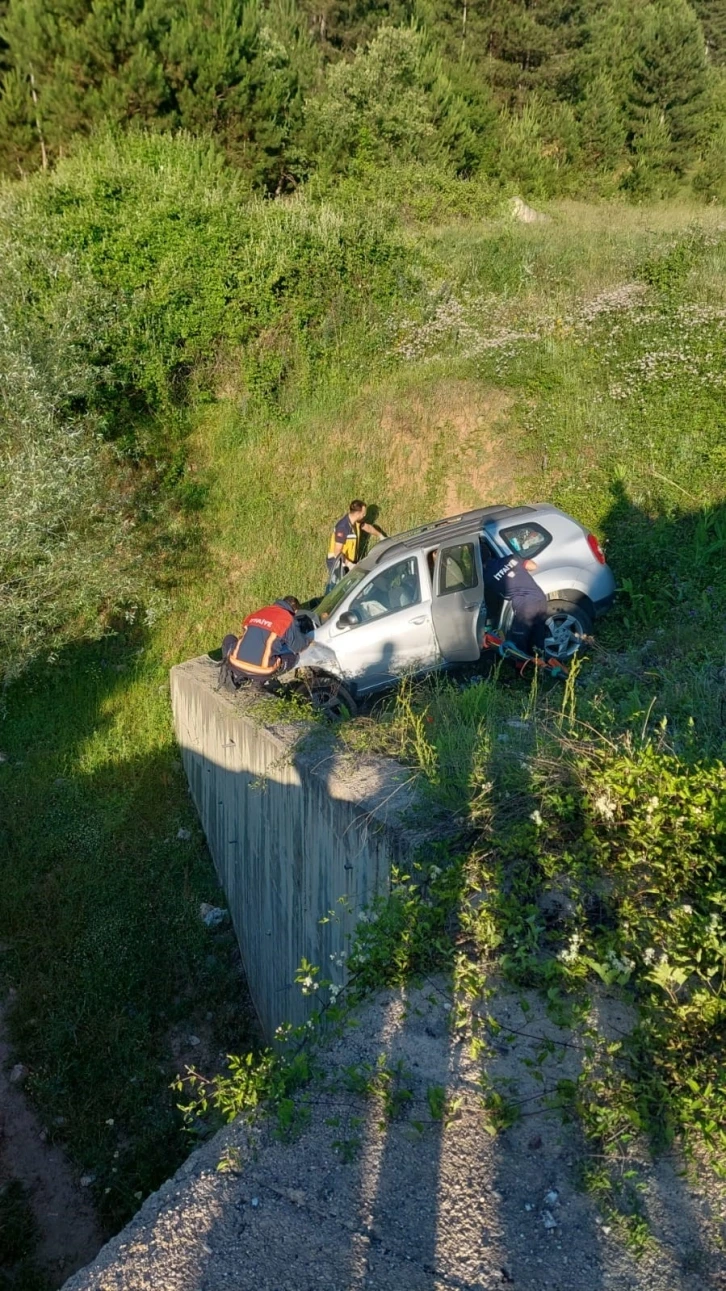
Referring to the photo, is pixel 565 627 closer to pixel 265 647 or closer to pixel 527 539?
pixel 527 539

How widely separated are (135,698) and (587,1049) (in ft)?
32.0

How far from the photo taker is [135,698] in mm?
11969

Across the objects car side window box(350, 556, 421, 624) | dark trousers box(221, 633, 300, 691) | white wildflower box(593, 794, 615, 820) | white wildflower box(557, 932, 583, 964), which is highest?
white wildflower box(593, 794, 615, 820)

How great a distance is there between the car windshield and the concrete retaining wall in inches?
52.9

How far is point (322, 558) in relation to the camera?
1352cm

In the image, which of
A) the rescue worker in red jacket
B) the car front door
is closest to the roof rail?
the car front door

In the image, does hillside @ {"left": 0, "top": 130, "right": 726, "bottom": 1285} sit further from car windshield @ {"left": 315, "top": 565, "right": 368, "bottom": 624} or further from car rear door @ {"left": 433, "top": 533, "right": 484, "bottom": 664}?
car windshield @ {"left": 315, "top": 565, "right": 368, "bottom": 624}

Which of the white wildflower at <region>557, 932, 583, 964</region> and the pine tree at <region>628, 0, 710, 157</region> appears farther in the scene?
the pine tree at <region>628, 0, 710, 157</region>

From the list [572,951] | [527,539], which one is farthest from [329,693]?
[572,951]

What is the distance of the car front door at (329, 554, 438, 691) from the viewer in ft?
28.5

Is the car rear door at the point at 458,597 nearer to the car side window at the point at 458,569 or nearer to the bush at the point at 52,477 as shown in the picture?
the car side window at the point at 458,569

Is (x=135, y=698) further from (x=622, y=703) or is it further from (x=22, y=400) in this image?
(x=622, y=703)

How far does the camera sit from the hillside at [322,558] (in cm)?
370

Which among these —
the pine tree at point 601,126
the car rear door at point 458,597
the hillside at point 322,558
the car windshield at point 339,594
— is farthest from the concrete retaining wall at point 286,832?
the pine tree at point 601,126
